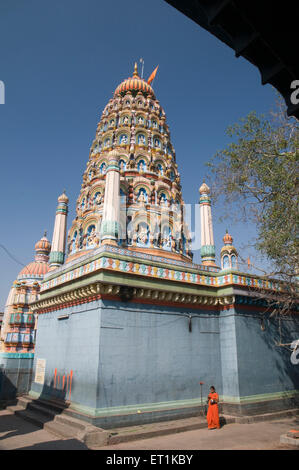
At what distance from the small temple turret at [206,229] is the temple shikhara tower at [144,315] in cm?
6

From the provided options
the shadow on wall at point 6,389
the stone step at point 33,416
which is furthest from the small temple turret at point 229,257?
the shadow on wall at point 6,389

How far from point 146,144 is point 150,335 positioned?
11.9 metres

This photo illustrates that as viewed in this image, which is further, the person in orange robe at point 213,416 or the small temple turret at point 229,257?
the small temple turret at point 229,257

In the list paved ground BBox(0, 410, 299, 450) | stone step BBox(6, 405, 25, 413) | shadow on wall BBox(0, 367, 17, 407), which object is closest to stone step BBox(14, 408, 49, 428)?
paved ground BBox(0, 410, 299, 450)

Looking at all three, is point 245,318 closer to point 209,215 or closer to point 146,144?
point 209,215

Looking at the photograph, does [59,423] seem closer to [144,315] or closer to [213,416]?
[144,315]

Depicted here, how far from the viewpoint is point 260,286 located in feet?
48.3

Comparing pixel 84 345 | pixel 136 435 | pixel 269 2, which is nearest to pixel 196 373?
pixel 136 435

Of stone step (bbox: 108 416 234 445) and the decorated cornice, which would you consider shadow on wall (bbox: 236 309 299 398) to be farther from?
stone step (bbox: 108 416 234 445)

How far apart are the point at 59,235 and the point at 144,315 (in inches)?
329

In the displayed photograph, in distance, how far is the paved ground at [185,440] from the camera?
914 centimetres

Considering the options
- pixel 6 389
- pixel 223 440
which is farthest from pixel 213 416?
pixel 6 389

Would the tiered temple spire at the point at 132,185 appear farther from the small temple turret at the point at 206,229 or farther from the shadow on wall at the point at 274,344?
the shadow on wall at the point at 274,344
